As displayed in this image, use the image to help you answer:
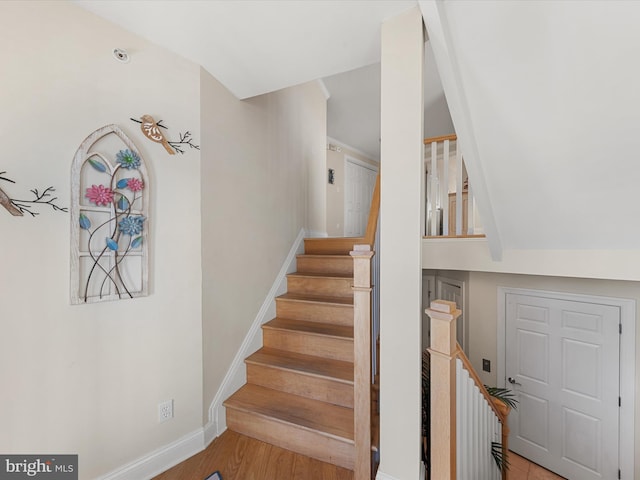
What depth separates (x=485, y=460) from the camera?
1.73 metres

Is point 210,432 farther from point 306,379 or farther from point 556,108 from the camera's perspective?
point 556,108

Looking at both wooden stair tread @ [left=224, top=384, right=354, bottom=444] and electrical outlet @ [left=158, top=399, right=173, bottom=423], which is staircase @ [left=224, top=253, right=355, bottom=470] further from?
electrical outlet @ [left=158, top=399, right=173, bottom=423]

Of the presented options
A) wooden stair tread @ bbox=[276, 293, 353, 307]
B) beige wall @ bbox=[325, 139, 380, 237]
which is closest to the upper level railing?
wooden stair tread @ bbox=[276, 293, 353, 307]

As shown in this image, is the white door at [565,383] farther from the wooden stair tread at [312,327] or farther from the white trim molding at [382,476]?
the white trim molding at [382,476]

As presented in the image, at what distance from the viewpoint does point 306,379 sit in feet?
6.59

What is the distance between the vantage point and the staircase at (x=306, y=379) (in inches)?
69.0

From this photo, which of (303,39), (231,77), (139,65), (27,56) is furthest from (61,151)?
(303,39)

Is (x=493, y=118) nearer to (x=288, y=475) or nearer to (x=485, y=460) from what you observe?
(x=485, y=460)

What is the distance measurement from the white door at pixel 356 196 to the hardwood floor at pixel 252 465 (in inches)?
164

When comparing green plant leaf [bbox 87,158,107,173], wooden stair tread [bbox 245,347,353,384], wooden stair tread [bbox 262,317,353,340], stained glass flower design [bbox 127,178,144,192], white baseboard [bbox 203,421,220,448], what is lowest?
white baseboard [bbox 203,421,220,448]

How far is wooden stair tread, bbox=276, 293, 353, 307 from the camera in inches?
96.5

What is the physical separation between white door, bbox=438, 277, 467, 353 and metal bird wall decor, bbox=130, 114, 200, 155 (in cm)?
312

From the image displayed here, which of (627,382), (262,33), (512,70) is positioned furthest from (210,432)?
(627,382)

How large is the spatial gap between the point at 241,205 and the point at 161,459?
67.3 inches
